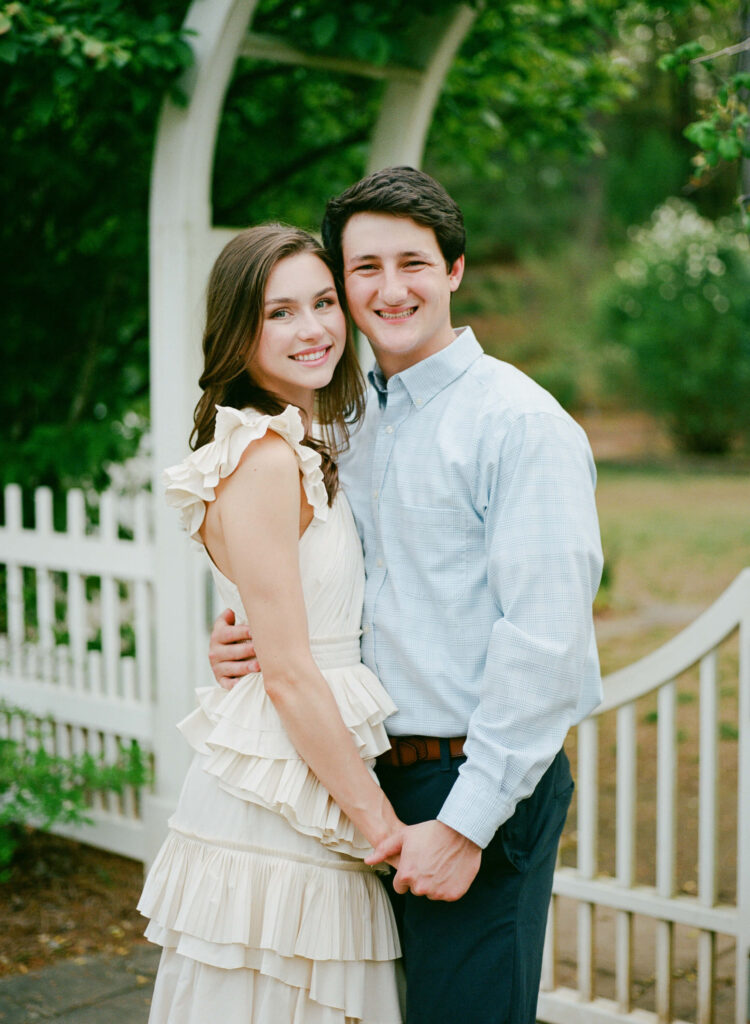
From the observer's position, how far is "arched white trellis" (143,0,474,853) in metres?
3.45

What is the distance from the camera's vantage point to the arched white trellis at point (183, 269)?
3451mm

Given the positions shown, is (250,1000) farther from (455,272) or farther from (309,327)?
(455,272)

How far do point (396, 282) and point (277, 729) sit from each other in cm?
82

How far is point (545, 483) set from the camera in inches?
68.5

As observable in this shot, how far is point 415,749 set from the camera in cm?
193

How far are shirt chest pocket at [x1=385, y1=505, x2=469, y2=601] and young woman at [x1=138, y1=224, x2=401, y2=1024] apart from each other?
0.11m

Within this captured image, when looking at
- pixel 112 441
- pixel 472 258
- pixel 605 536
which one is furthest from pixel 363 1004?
pixel 472 258

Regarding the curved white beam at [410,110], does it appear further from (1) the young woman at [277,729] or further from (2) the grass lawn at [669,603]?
(2) the grass lawn at [669,603]

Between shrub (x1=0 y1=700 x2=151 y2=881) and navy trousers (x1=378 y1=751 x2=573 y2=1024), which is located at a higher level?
navy trousers (x1=378 y1=751 x2=573 y2=1024)

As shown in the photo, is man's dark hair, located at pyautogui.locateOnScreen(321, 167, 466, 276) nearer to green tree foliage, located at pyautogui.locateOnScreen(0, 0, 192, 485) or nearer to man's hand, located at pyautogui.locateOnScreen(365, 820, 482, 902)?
man's hand, located at pyautogui.locateOnScreen(365, 820, 482, 902)

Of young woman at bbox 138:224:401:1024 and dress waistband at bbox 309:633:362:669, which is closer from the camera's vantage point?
young woman at bbox 138:224:401:1024

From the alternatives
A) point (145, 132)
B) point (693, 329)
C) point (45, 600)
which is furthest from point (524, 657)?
point (693, 329)

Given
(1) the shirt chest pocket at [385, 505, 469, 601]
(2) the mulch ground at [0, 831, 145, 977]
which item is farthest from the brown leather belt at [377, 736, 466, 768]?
(2) the mulch ground at [0, 831, 145, 977]

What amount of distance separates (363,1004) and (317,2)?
10.7 ft
